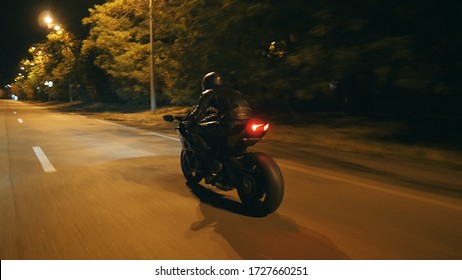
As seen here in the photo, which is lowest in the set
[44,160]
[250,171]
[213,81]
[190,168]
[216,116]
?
[44,160]

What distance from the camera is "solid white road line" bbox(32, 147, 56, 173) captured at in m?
7.92

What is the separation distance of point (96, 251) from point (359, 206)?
3.21 meters

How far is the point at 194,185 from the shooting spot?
6.46m

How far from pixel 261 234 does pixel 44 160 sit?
247 inches

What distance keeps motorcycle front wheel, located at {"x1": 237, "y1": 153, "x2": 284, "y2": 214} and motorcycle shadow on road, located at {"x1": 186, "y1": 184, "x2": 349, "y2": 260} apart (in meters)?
0.14

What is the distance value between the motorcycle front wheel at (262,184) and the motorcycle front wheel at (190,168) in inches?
48.2

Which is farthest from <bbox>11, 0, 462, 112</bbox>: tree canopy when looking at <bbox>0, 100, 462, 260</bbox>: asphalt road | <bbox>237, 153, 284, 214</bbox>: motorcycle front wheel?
<bbox>237, 153, 284, 214</bbox>: motorcycle front wheel

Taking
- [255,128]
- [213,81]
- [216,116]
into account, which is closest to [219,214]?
[255,128]

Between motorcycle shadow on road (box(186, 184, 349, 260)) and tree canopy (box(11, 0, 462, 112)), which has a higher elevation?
tree canopy (box(11, 0, 462, 112))

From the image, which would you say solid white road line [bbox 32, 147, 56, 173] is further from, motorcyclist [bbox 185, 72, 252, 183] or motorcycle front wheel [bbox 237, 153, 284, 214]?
motorcycle front wheel [bbox 237, 153, 284, 214]

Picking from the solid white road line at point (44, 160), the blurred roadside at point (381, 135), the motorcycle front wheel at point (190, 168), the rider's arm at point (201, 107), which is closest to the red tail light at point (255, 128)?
the rider's arm at point (201, 107)

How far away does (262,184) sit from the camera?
4859mm

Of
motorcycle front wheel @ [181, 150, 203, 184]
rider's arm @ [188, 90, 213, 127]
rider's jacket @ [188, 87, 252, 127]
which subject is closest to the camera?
rider's jacket @ [188, 87, 252, 127]

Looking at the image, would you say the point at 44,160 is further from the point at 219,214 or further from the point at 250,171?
the point at 250,171
